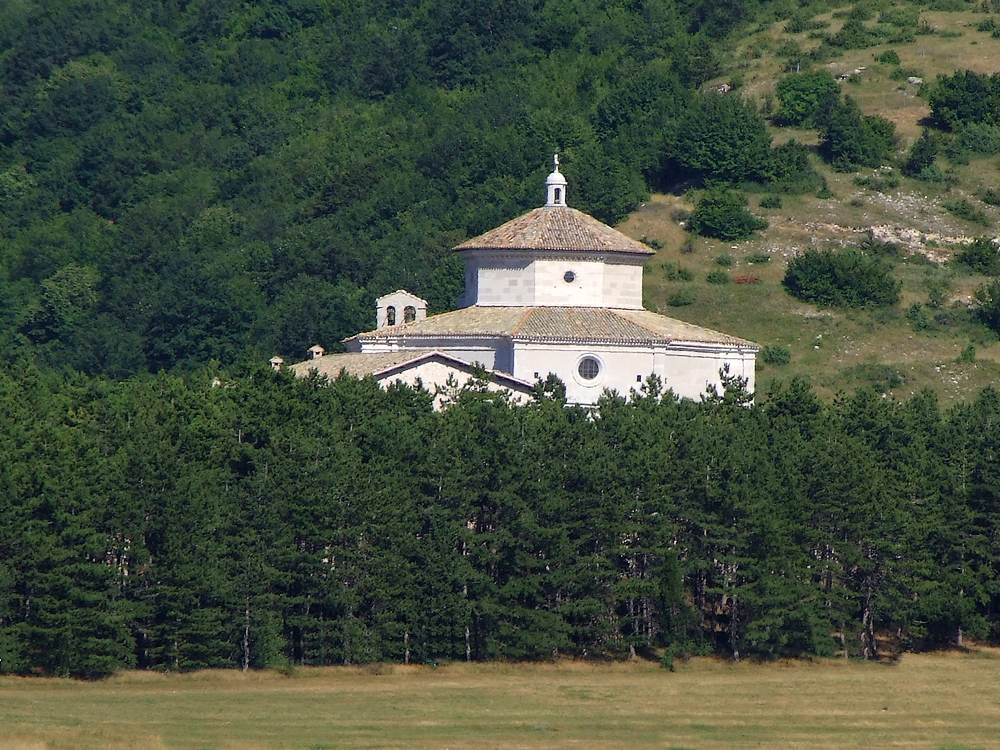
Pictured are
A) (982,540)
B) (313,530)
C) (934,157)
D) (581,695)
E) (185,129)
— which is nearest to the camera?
(581,695)

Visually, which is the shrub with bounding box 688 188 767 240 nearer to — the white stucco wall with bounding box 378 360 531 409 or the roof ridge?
the roof ridge

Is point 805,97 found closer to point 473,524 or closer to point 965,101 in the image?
point 965,101

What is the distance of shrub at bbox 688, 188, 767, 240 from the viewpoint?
139m

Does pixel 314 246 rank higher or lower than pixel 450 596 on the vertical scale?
higher

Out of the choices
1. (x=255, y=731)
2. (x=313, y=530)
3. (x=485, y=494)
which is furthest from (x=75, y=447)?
(x=255, y=731)

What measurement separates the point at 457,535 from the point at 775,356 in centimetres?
5428

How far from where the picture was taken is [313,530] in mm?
73062

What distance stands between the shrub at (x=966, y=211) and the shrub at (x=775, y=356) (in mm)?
22541

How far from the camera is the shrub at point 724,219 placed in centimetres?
13938

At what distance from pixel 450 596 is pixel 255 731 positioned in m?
14.5

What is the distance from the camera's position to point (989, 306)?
134m

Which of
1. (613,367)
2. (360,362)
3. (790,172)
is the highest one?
(790,172)

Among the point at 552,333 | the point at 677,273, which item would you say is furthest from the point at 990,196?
the point at 552,333

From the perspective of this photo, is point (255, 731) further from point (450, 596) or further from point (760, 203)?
point (760, 203)
